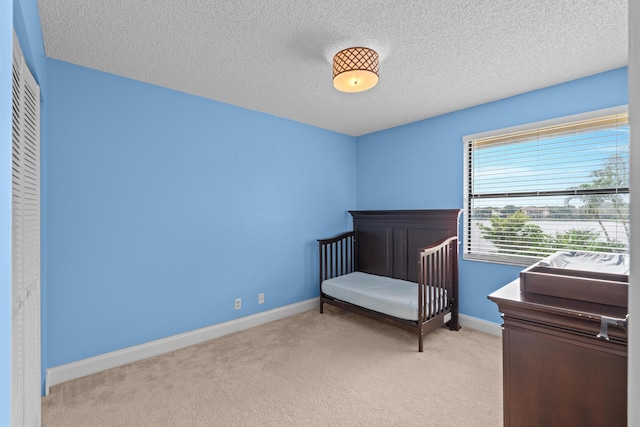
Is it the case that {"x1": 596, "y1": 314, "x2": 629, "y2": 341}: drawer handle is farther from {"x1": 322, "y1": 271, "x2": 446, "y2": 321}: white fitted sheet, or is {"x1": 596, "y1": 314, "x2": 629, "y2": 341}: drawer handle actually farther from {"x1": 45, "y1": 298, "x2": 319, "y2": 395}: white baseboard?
{"x1": 45, "y1": 298, "x2": 319, "y2": 395}: white baseboard

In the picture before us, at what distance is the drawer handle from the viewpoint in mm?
909

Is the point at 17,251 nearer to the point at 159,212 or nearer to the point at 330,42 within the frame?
the point at 159,212

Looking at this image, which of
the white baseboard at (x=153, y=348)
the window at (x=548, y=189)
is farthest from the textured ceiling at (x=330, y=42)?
the white baseboard at (x=153, y=348)

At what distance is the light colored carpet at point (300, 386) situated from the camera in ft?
5.74

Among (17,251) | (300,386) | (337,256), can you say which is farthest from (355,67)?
(337,256)

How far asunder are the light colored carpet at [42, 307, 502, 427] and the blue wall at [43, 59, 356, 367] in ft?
1.28

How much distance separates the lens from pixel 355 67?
6.13 feet

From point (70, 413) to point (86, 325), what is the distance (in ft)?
1.97

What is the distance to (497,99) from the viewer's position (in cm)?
285

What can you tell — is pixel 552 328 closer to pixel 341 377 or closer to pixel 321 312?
pixel 341 377

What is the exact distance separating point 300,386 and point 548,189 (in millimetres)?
2582

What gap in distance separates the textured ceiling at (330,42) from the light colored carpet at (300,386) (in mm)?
2225

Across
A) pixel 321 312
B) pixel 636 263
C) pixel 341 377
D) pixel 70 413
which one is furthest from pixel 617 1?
pixel 70 413

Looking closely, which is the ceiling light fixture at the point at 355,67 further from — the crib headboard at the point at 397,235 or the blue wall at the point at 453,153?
the crib headboard at the point at 397,235
